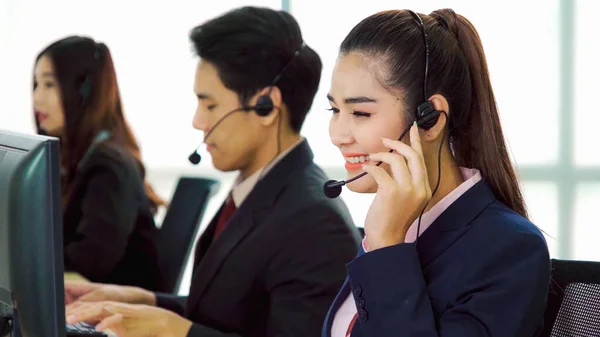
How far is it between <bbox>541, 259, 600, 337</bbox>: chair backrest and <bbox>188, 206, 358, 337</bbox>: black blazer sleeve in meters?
0.56

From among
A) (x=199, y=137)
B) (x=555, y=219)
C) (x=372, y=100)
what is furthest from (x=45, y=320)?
(x=199, y=137)

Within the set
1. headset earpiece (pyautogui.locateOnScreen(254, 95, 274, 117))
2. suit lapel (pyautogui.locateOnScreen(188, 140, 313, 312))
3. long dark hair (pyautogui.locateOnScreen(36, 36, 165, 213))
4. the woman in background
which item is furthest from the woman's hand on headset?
long dark hair (pyautogui.locateOnScreen(36, 36, 165, 213))

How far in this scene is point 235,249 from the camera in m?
1.93

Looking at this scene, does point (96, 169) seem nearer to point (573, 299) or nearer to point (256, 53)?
point (256, 53)

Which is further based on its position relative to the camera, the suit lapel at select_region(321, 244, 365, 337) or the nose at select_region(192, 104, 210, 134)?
the nose at select_region(192, 104, 210, 134)

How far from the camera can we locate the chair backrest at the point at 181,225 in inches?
103

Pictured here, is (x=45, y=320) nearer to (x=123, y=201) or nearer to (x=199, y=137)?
(x=123, y=201)

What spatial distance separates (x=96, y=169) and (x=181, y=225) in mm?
479

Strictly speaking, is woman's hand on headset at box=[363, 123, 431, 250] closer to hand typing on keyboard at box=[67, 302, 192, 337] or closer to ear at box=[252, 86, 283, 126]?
hand typing on keyboard at box=[67, 302, 192, 337]

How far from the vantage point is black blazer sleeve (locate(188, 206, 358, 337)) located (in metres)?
1.77

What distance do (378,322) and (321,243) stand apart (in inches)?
25.7

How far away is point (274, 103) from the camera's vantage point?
83.0 inches

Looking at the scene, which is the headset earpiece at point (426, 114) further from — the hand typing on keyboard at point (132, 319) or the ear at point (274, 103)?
the ear at point (274, 103)

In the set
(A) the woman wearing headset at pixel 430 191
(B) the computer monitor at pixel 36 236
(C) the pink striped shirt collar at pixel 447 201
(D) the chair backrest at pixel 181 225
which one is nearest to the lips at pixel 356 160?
(A) the woman wearing headset at pixel 430 191
